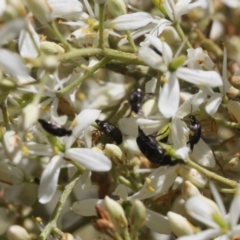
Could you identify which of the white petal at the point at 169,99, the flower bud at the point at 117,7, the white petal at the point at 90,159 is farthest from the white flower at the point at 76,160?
the flower bud at the point at 117,7

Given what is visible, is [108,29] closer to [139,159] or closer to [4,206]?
[139,159]

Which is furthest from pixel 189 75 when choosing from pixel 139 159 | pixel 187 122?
pixel 139 159

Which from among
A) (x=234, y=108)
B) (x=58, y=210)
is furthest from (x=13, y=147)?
(x=234, y=108)

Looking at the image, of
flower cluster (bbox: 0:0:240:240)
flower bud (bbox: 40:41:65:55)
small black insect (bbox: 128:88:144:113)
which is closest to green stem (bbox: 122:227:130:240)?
flower cluster (bbox: 0:0:240:240)

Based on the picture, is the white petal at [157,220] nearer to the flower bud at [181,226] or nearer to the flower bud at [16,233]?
the flower bud at [181,226]

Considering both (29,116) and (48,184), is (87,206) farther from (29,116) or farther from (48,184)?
(29,116)

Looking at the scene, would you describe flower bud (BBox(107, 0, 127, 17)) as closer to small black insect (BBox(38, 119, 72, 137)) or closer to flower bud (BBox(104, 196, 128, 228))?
small black insect (BBox(38, 119, 72, 137))

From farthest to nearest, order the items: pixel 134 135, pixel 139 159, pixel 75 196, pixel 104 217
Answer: pixel 75 196
pixel 139 159
pixel 134 135
pixel 104 217
